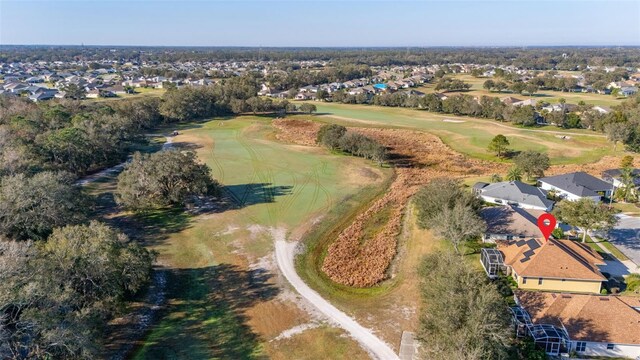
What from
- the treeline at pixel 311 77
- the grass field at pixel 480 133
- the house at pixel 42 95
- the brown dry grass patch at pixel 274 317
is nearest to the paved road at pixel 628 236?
the grass field at pixel 480 133

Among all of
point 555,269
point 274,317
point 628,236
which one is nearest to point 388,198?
point 555,269

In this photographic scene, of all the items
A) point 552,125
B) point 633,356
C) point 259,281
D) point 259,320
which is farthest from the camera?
point 552,125

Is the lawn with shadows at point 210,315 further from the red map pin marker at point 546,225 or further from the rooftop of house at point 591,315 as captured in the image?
the red map pin marker at point 546,225

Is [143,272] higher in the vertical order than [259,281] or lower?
higher

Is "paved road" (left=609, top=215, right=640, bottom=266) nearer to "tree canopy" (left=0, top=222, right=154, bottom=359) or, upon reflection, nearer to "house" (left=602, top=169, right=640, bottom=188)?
"house" (left=602, top=169, right=640, bottom=188)

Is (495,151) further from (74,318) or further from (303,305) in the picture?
(74,318)

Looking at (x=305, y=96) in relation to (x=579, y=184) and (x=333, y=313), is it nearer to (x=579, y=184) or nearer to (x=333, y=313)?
(x=579, y=184)

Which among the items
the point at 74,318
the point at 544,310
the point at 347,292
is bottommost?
the point at 347,292

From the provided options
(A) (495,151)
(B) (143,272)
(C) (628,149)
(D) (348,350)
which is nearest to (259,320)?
(D) (348,350)
